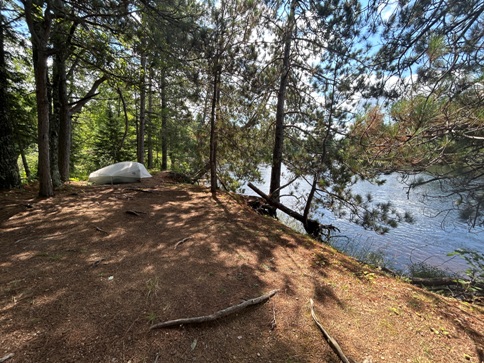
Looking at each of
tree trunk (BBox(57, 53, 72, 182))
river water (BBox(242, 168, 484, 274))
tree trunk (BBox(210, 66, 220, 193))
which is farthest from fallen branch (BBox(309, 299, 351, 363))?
tree trunk (BBox(57, 53, 72, 182))

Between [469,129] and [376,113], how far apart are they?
1.23 m

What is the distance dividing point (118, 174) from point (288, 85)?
638 cm

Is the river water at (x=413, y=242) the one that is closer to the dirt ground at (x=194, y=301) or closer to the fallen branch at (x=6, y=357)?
the dirt ground at (x=194, y=301)

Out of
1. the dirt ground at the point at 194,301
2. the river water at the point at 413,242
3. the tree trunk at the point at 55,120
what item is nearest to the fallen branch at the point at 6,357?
the dirt ground at the point at 194,301

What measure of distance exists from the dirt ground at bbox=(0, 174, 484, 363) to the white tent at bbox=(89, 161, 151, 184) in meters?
3.51

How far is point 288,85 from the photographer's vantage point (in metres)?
6.36

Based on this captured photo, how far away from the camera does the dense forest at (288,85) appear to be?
2828 millimetres

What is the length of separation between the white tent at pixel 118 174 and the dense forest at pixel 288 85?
3.21ft

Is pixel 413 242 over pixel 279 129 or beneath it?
beneath

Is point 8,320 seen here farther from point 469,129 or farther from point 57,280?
point 469,129

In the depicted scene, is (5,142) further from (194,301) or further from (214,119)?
(194,301)

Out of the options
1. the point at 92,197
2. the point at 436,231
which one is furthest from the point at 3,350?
the point at 436,231

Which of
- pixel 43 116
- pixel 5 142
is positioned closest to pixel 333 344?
pixel 43 116

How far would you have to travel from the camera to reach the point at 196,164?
30.2ft
